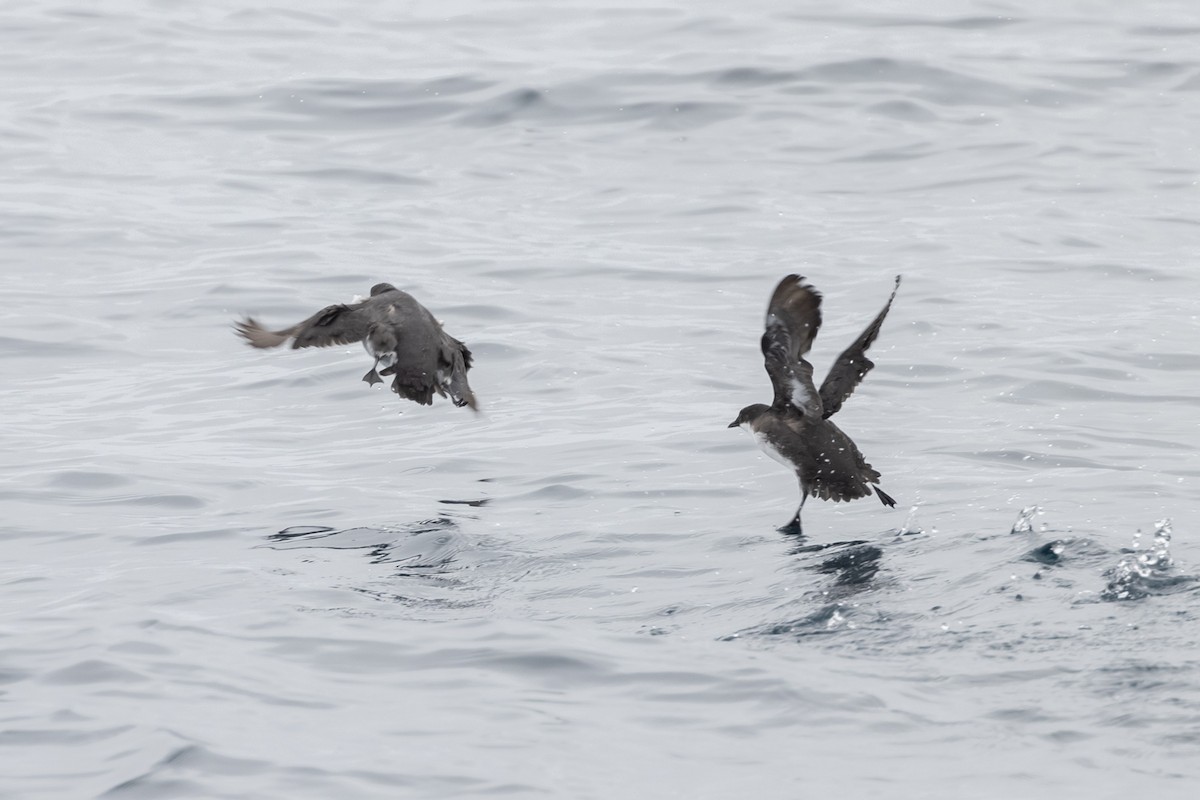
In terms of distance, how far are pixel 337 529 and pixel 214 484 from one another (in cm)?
137

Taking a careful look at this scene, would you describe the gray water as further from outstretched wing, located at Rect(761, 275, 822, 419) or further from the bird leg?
outstretched wing, located at Rect(761, 275, 822, 419)

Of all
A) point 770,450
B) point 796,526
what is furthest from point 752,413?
point 796,526

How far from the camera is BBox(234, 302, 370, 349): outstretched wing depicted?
9.26 meters

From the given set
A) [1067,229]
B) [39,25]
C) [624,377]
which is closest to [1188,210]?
[1067,229]

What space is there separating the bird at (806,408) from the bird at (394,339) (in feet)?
5.71

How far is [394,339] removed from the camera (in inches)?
371

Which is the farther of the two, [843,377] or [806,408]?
[843,377]

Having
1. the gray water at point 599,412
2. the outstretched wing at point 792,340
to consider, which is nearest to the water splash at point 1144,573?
the gray water at point 599,412

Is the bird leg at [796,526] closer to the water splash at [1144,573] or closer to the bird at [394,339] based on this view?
the water splash at [1144,573]

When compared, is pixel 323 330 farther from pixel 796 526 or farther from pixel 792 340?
pixel 796 526

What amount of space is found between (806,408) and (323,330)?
264 centimetres

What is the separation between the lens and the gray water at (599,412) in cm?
610

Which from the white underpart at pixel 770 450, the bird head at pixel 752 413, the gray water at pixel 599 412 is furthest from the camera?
the bird head at pixel 752 413

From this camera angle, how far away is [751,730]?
6059 millimetres
